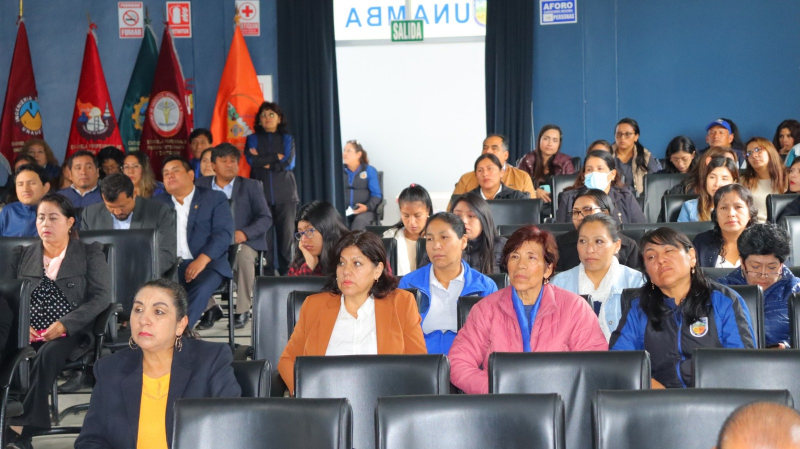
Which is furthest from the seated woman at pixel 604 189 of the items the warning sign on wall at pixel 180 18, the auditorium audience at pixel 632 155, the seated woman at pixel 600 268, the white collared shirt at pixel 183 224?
the warning sign on wall at pixel 180 18

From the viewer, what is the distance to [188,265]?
18.3 ft

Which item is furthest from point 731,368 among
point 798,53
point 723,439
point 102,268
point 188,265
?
point 798,53

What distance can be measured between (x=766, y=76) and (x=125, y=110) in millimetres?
6369

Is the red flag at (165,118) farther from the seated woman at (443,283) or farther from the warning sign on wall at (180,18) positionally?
the seated woman at (443,283)

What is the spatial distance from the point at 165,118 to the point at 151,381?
6.07 metres

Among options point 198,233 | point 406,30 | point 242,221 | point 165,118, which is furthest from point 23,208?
point 406,30

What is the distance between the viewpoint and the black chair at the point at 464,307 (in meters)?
3.29

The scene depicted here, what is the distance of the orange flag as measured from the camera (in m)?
8.50

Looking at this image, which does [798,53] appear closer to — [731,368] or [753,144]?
[753,144]

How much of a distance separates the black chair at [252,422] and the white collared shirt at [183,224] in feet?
12.0

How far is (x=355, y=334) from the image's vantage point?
3.29 meters

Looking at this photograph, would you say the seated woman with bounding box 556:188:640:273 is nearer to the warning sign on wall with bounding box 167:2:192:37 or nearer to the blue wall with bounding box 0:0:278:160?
the blue wall with bounding box 0:0:278:160

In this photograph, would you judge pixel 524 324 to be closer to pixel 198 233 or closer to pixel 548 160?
pixel 198 233

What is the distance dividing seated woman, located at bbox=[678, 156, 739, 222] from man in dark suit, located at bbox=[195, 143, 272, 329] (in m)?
2.94
